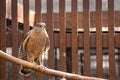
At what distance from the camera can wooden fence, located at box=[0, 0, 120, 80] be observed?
4316mm

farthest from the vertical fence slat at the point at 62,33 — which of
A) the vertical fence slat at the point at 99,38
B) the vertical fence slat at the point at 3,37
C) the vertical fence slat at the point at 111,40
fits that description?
the vertical fence slat at the point at 3,37

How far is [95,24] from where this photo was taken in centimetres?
449

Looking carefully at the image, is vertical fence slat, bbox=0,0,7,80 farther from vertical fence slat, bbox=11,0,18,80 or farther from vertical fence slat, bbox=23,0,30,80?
vertical fence slat, bbox=23,0,30,80

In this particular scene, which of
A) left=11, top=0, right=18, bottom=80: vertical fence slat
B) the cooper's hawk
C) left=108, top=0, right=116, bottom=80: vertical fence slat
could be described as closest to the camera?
the cooper's hawk

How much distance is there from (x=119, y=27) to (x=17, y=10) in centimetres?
114

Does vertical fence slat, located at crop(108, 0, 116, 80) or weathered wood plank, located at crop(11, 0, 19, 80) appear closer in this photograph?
vertical fence slat, located at crop(108, 0, 116, 80)

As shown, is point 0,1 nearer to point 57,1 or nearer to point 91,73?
point 57,1

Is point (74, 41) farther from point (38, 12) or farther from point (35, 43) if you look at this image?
point (35, 43)

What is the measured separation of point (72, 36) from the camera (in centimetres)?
434

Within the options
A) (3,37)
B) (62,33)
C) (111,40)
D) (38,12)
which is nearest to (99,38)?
(111,40)

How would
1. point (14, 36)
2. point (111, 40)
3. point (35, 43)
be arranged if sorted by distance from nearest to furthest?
point (35, 43) < point (111, 40) < point (14, 36)

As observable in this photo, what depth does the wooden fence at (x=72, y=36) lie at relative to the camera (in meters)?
4.32

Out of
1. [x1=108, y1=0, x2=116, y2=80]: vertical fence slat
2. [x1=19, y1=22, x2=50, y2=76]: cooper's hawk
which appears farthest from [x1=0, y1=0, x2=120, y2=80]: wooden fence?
[x1=19, y1=22, x2=50, y2=76]: cooper's hawk

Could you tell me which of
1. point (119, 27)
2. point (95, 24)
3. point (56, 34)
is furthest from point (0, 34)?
point (119, 27)
